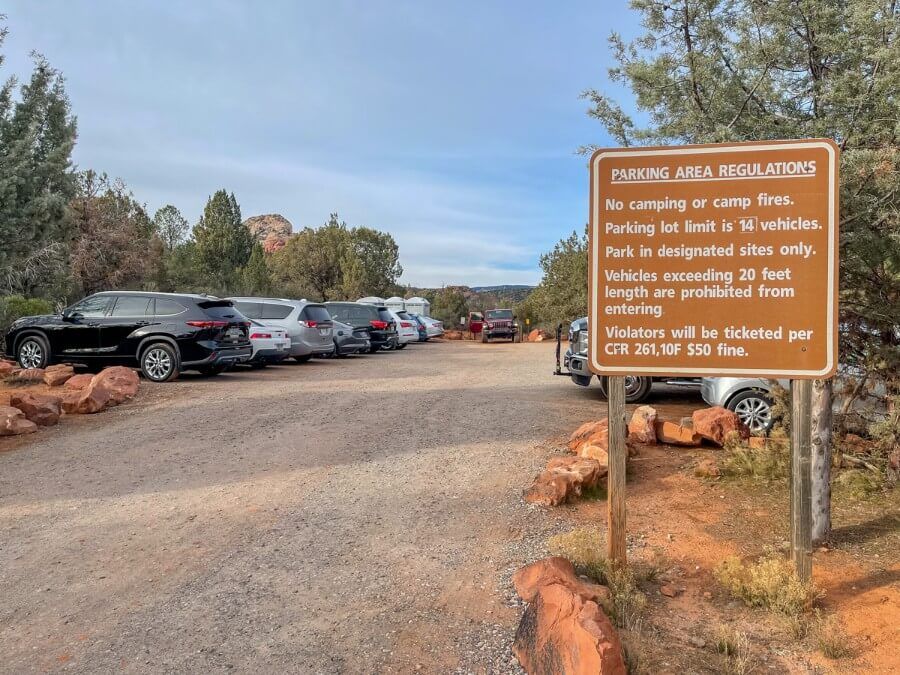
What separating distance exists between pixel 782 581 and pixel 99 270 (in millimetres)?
26851

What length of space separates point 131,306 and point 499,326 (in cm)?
2423

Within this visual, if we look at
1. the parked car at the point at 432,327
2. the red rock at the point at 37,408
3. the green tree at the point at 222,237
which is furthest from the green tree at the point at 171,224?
the red rock at the point at 37,408

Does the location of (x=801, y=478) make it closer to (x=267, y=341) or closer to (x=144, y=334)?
(x=144, y=334)

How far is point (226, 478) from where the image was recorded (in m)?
6.04

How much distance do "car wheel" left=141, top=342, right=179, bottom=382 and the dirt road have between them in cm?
314

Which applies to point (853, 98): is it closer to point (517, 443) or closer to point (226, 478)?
point (517, 443)

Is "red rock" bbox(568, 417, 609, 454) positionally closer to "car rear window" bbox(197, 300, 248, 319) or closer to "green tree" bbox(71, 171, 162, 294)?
"car rear window" bbox(197, 300, 248, 319)

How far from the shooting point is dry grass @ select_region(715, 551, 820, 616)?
11.0 feet

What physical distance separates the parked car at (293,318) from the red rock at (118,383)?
18.9 feet

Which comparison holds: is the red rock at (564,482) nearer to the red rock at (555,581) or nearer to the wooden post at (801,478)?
the red rock at (555,581)

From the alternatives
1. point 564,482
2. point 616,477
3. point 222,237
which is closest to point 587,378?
point 564,482

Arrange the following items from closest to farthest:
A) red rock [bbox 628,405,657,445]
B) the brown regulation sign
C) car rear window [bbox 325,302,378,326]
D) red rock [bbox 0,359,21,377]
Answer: the brown regulation sign < red rock [bbox 628,405,657,445] < red rock [bbox 0,359,21,377] < car rear window [bbox 325,302,378,326]

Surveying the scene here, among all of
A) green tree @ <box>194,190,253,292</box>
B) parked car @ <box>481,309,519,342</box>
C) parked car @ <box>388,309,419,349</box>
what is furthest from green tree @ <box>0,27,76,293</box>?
green tree @ <box>194,190,253,292</box>

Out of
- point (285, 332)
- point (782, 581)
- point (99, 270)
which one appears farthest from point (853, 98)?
point (99, 270)
